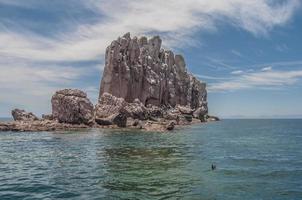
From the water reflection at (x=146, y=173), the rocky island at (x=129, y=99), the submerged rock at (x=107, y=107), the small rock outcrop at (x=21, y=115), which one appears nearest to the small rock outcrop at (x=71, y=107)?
the rocky island at (x=129, y=99)

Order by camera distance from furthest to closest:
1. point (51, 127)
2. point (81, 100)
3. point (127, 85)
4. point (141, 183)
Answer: point (127, 85) → point (81, 100) → point (51, 127) → point (141, 183)

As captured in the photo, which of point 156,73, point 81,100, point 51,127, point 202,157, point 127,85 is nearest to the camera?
point 202,157

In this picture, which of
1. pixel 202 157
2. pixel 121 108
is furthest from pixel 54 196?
pixel 121 108

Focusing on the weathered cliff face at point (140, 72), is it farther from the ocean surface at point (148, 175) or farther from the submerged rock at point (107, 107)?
the ocean surface at point (148, 175)

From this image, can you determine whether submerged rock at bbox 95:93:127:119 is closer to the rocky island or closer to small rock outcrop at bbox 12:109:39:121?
the rocky island

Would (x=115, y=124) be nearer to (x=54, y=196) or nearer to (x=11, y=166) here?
(x=11, y=166)

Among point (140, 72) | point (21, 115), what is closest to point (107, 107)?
point (21, 115)

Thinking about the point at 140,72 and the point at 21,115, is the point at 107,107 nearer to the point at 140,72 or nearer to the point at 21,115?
the point at 21,115

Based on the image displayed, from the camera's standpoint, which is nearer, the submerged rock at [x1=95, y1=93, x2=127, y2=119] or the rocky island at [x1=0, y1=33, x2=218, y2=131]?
the rocky island at [x1=0, y1=33, x2=218, y2=131]

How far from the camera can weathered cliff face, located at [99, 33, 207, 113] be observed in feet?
487

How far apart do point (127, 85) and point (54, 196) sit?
123213mm

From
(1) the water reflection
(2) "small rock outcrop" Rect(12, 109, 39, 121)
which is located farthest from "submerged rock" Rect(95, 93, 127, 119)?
(1) the water reflection

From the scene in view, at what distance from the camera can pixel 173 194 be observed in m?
28.3

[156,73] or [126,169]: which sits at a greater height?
[156,73]
